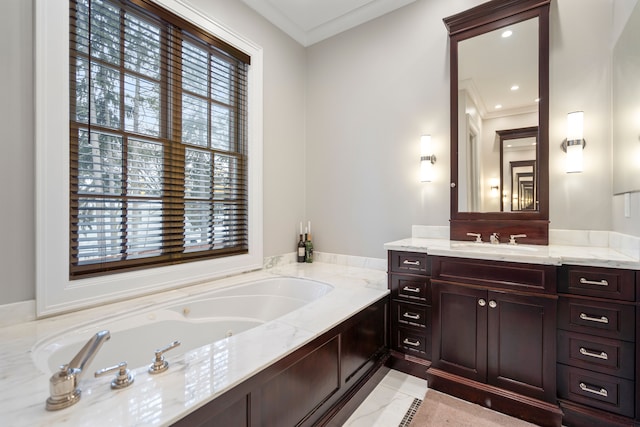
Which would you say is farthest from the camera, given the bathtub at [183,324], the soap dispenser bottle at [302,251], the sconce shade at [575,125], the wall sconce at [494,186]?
the soap dispenser bottle at [302,251]

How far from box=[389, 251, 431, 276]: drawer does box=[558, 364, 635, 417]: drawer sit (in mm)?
872

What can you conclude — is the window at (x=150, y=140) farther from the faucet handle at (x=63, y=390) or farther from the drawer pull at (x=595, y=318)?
the drawer pull at (x=595, y=318)

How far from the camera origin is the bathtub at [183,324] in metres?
1.38

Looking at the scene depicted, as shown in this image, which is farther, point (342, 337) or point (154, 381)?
point (342, 337)

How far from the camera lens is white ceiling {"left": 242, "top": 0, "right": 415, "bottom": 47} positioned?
265 centimetres

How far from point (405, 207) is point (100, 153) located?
2.30m

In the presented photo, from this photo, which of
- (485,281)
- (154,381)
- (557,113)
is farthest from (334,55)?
(154,381)

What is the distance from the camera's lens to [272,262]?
2906 millimetres

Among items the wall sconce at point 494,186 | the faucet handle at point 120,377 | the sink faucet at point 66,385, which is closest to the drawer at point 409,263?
the wall sconce at point 494,186

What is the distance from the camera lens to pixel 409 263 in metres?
2.13

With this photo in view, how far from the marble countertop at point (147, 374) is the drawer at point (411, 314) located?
15.3 inches

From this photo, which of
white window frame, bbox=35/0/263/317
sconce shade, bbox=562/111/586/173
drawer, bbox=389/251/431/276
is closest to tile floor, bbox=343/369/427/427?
drawer, bbox=389/251/431/276

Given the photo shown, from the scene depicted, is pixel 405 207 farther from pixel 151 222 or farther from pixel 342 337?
pixel 151 222

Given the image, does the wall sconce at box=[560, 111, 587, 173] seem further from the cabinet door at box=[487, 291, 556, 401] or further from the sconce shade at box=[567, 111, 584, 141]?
the cabinet door at box=[487, 291, 556, 401]
